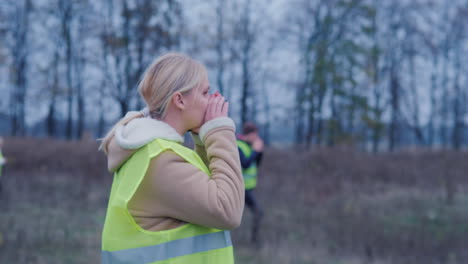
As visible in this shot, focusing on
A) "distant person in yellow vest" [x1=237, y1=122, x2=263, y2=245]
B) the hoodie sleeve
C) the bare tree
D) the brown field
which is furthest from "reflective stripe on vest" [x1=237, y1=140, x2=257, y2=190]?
the bare tree

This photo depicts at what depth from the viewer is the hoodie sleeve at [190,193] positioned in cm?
140

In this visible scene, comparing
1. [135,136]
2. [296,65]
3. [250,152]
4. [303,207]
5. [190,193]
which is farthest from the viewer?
[296,65]

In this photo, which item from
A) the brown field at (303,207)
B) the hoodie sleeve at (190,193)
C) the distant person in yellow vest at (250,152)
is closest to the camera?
the hoodie sleeve at (190,193)

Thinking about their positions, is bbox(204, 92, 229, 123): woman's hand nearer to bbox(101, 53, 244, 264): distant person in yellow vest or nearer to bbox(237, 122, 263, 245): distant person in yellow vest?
bbox(101, 53, 244, 264): distant person in yellow vest

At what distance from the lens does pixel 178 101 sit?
154 centimetres

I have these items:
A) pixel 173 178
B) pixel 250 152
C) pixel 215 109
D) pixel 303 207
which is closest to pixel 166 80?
pixel 215 109

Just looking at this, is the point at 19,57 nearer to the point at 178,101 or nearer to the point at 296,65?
the point at 296,65

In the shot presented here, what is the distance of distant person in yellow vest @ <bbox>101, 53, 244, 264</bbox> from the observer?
1.42 meters

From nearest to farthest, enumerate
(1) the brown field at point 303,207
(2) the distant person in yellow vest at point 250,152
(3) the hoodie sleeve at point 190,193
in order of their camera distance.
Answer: (3) the hoodie sleeve at point 190,193, (2) the distant person in yellow vest at point 250,152, (1) the brown field at point 303,207

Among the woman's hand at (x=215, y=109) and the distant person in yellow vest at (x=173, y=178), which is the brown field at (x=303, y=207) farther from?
the woman's hand at (x=215, y=109)

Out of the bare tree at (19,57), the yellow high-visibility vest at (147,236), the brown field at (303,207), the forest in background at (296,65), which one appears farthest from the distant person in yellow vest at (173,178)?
the bare tree at (19,57)

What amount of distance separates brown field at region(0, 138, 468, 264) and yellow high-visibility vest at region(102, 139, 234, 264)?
474 centimetres

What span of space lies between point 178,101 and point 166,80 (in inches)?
3.3

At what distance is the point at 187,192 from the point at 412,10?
1159 inches
